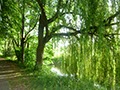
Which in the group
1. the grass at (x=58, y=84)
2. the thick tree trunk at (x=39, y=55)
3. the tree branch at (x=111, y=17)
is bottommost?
the grass at (x=58, y=84)

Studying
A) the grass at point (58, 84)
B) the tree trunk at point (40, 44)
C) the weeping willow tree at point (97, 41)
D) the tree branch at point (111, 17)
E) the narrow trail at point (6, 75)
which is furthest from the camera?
the tree trunk at point (40, 44)

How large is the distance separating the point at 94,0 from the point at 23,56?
31.1ft

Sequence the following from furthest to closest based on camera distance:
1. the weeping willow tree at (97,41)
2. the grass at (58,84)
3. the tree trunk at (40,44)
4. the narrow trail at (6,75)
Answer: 1. the tree trunk at (40,44)
2. the narrow trail at (6,75)
3. the grass at (58,84)
4. the weeping willow tree at (97,41)

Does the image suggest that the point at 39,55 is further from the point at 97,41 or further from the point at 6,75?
the point at 97,41

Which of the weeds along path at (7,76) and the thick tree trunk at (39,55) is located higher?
the thick tree trunk at (39,55)

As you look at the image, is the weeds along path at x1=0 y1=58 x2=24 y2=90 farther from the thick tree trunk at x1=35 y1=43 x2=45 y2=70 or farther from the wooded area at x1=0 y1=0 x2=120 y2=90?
the wooded area at x1=0 y1=0 x2=120 y2=90

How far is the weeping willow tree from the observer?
7984 millimetres

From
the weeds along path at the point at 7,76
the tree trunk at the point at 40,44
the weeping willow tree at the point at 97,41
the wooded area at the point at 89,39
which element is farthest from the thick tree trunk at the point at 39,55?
the weeping willow tree at the point at 97,41

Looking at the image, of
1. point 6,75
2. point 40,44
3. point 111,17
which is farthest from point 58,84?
point 40,44

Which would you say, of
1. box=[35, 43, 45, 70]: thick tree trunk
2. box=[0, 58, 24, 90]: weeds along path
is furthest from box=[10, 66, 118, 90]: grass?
box=[35, 43, 45, 70]: thick tree trunk

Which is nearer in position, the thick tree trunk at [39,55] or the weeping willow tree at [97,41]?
the weeping willow tree at [97,41]

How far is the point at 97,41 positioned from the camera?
8.47 m

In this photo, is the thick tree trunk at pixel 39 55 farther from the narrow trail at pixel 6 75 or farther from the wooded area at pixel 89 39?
the wooded area at pixel 89 39

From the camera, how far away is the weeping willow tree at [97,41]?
798 cm
